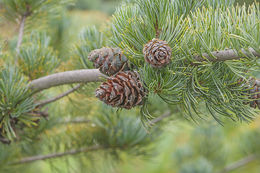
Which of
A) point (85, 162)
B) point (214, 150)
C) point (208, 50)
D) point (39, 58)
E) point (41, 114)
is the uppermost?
point (208, 50)

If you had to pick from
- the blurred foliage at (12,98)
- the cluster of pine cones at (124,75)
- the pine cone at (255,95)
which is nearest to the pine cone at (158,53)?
the cluster of pine cones at (124,75)

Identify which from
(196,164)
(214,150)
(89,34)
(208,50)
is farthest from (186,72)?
(214,150)

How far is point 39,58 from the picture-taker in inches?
25.7

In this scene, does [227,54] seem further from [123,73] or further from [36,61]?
[36,61]

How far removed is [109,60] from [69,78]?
0.30ft

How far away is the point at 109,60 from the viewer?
1.46ft

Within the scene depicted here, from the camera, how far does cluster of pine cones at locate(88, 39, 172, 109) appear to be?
392 mm

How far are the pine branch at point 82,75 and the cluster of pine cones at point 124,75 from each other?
26 mm

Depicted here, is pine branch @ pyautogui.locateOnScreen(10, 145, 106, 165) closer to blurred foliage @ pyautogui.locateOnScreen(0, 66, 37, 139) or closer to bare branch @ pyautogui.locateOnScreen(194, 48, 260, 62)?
blurred foliage @ pyautogui.locateOnScreen(0, 66, 37, 139)

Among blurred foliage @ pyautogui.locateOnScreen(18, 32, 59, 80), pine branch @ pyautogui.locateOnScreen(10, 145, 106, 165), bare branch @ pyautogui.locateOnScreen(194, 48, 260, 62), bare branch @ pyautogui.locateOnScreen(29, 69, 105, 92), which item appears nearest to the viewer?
bare branch @ pyautogui.locateOnScreen(194, 48, 260, 62)

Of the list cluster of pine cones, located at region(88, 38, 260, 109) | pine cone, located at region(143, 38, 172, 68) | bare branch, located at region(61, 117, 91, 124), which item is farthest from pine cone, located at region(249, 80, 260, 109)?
bare branch, located at region(61, 117, 91, 124)

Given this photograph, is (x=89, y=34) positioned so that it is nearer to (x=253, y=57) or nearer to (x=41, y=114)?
(x=41, y=114)

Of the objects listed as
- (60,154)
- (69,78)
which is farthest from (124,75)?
(60,154)

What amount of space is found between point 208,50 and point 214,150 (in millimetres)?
1105
